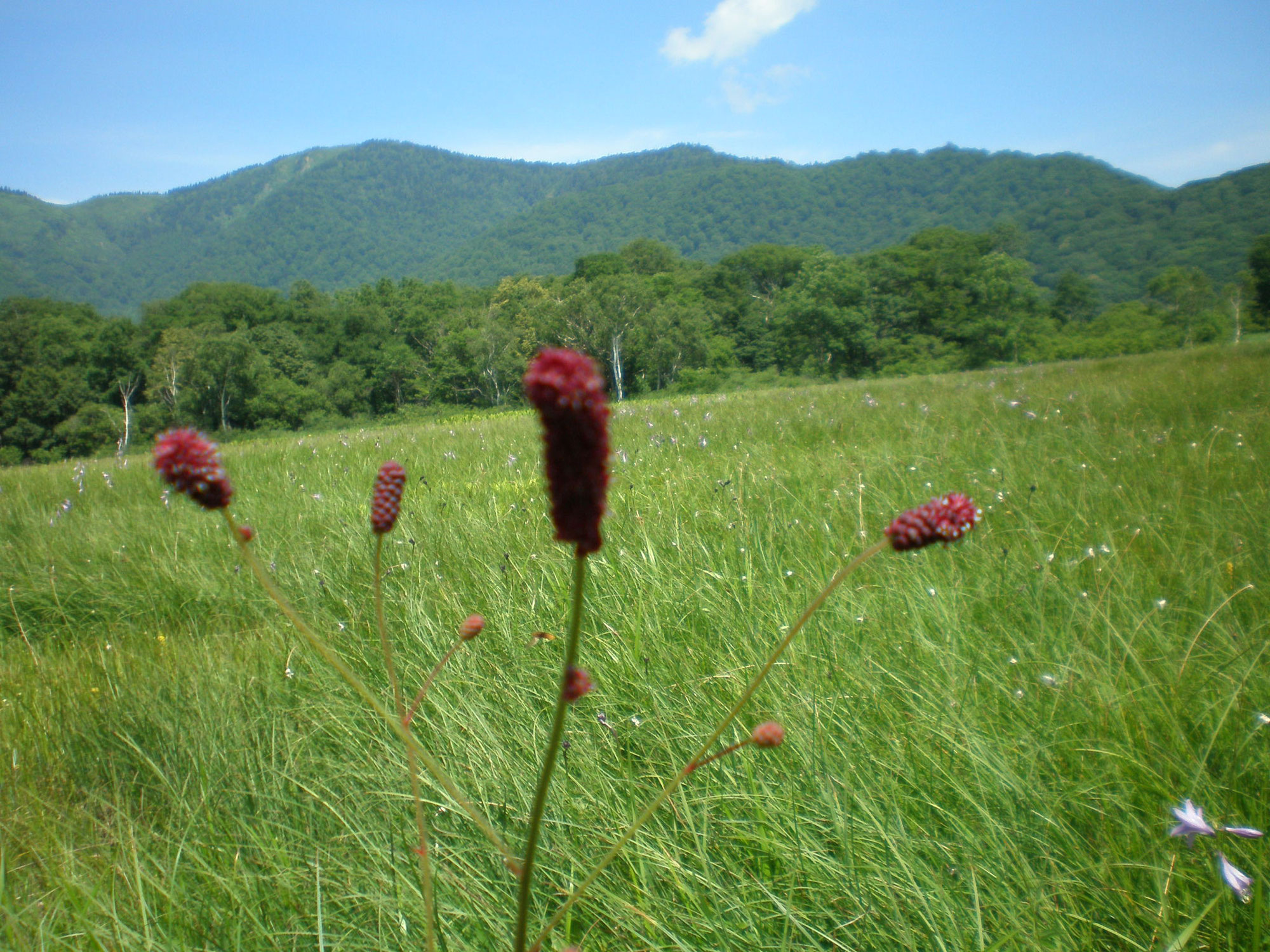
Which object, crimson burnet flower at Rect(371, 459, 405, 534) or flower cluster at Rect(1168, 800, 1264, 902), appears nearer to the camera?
crimson burnet flower at Rect(371, 459, 405, 534)

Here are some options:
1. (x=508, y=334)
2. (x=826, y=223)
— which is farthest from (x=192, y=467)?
(x=826, y=223)

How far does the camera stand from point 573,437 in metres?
0.41

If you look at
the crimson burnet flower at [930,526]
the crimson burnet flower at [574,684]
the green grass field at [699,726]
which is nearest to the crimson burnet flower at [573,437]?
the crimson burnet flower at [574,684]

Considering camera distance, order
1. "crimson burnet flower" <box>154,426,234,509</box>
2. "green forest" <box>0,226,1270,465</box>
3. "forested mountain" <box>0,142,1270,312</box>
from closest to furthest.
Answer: "crimson burnet flower" <box>154,426,234,509</box> → "green forest" <box>0,226,1270,465</box> → "forested mountain" <box>0,142,1270,312</box>

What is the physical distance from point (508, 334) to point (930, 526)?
39267mm

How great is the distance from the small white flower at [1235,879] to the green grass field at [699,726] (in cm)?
9

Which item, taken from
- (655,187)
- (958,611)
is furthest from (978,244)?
(655,187)

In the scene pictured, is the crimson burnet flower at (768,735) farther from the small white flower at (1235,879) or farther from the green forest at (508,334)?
the green forest at (508,334)

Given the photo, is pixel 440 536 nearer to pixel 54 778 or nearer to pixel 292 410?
pixel 54 778

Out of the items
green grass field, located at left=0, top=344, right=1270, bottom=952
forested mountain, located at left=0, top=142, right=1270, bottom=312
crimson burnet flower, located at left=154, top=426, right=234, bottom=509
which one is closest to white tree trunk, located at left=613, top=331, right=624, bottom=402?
green grass field, located at left=0, top=344, right=1270, bottom=952

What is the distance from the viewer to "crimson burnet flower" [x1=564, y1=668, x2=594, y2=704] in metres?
0.44

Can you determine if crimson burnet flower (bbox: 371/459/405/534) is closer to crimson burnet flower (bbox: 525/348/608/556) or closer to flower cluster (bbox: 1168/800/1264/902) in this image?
crimson burnet flower (bbox: 525/348/608/556)

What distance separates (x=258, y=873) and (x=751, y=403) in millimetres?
7931

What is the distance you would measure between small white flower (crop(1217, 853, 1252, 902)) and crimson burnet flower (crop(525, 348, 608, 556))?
120cm
